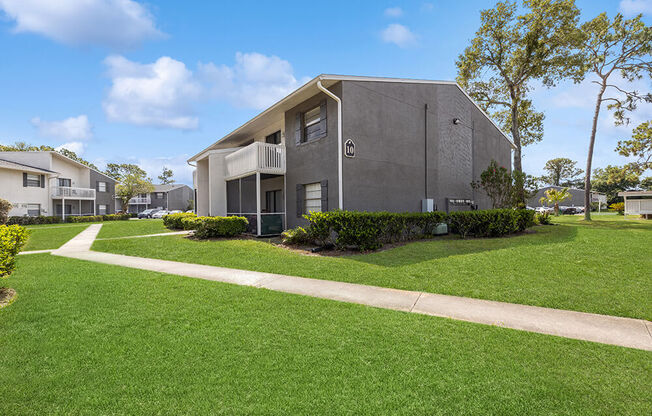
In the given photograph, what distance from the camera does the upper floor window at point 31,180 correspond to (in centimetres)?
2619

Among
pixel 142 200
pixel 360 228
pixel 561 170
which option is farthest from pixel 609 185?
pixel 142 200

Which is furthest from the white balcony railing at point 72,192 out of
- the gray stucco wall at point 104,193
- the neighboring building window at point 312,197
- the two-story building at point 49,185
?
the neighboring building window at point 312,197

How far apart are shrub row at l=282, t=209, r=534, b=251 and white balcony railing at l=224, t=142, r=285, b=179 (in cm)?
335

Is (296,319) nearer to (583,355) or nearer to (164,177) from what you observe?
(583,355)

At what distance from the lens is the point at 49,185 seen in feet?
93.8

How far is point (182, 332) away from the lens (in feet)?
11.5

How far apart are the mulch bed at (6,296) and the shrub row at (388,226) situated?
6660 mm

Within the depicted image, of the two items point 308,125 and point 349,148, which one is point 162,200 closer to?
point 308,125

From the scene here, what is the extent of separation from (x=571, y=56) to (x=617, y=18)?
3.40 meters

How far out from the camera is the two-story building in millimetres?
25234

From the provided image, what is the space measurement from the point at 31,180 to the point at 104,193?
962 cm

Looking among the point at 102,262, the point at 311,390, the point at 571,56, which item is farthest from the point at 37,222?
the point at 571,56

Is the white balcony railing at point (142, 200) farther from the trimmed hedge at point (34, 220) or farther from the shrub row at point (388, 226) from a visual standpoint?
the shrub row at point (388, 226)

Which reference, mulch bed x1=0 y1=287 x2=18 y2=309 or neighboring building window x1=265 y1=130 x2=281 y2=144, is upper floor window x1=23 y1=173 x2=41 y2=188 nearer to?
neighboring building window x1=265 y1=130 x2=281 y2=144
